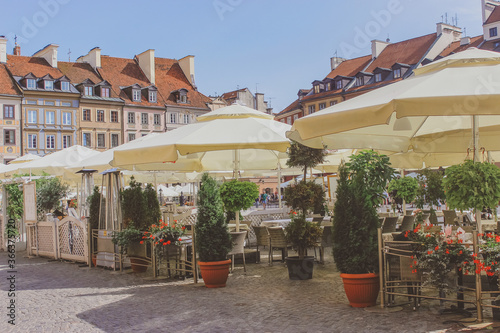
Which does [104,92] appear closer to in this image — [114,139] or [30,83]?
[114,139]

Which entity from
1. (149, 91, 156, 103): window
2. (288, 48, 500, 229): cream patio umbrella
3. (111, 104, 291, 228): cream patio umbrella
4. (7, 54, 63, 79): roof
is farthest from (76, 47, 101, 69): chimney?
(288, 48, 500, 229): cream patio umbrella

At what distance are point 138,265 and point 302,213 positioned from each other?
3647mm

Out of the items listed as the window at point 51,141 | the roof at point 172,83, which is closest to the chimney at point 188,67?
the roof at point 172,83

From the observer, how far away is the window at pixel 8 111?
52.4m

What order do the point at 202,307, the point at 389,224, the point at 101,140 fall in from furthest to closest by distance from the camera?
the point at 101,140 < the point at 389,224 < the point at 202,307

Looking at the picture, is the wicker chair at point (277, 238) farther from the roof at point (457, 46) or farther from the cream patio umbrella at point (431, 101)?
the roof at point (457, 46)

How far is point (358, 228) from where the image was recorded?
7238 millimetres

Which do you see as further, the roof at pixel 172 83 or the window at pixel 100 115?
the roof at pixel 172 83

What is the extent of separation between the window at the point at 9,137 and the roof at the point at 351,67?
1409 inches

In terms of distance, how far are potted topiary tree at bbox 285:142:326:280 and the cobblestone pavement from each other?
31cm

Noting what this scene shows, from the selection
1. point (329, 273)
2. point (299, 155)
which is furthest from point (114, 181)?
point (329, 273)

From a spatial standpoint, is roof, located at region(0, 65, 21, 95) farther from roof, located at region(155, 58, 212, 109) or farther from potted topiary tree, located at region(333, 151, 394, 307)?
potted topiary tree, located at region(333, 151, 394, 307)

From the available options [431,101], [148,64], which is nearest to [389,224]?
[431,101]

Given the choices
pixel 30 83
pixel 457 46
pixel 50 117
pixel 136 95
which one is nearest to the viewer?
pixel 30 83
